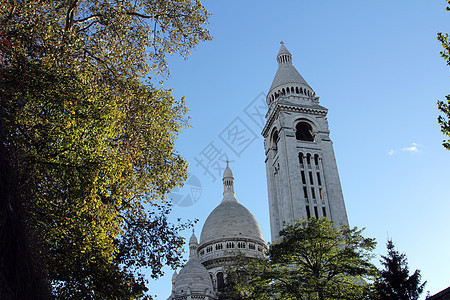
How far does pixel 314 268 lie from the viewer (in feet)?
80.3

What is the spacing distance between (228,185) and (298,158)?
39.7 meters

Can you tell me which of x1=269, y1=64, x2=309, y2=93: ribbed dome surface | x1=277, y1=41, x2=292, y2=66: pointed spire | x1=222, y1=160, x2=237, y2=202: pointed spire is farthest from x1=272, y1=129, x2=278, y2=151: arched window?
x1=222, y1=160, x2=237, y2=202: pointed spire

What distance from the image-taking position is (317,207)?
1719 inches

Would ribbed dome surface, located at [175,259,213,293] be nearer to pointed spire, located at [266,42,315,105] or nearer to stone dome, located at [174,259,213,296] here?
stone dome, located at [174,259,213,296]

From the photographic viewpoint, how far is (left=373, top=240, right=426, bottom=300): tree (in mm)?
19562

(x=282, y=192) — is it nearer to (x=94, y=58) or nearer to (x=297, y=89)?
(x=297, y=89)

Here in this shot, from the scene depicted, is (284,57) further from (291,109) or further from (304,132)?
(304,132)

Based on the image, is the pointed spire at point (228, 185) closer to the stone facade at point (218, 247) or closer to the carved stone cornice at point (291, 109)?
the stone facade at point (218, 247)

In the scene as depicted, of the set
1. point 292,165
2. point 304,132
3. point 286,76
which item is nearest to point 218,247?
point 304,132

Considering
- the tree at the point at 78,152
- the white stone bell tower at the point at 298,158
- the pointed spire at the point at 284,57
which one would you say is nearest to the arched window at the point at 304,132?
the white stone bell tower at the point at 298,158

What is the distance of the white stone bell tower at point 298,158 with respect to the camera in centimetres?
4366

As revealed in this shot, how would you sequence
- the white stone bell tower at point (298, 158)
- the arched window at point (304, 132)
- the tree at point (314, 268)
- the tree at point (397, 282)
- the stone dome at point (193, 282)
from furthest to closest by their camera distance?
the stone dome at point (193, 282), the arched window at point (304, 132), the white stone bell tower at point (298, 158), the tree at point (314, 268), the tree at point (397, 282)

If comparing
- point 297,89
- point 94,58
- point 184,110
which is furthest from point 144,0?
point 297,89

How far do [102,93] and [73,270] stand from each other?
5817mm
